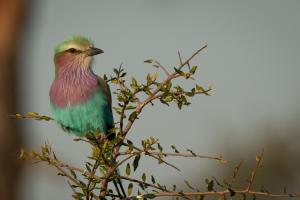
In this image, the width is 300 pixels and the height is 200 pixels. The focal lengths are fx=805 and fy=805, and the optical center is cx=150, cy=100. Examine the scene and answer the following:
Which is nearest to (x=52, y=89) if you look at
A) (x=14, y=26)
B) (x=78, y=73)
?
(x=78, y=73)

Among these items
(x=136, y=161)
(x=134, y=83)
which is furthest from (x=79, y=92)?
(x=136, y=161)

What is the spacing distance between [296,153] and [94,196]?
11.1m

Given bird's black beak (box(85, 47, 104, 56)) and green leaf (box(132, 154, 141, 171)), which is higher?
bird's black beak (box(85, 47, 104, 56))

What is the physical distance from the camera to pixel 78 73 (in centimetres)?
600

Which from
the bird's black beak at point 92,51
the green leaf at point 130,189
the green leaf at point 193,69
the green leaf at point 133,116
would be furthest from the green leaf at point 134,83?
the bird's black beak at point 92,51

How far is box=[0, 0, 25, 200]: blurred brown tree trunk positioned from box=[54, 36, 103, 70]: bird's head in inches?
80.8

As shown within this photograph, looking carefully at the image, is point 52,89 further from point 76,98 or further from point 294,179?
point 294,179

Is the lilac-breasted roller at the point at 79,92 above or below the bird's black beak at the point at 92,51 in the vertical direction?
below

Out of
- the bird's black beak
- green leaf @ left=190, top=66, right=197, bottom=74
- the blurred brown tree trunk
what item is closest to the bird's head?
the bird's black beak

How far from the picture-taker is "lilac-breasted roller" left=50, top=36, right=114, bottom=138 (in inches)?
219

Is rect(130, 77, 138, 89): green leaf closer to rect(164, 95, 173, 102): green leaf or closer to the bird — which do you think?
rect(164, 95, 173, 102): green leaf

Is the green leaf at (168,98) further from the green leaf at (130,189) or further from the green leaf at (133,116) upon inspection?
the green leaf at (130,189)

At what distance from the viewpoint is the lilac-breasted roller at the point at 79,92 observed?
18.3ft

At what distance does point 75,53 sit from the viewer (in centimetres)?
617
